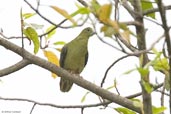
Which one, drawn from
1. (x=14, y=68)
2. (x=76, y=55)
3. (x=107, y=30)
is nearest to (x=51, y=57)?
(x=14, y=68)

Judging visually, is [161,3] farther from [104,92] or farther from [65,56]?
[65,56]

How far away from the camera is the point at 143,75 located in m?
1.58

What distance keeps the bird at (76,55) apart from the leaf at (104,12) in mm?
2911

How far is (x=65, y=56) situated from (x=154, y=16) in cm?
252

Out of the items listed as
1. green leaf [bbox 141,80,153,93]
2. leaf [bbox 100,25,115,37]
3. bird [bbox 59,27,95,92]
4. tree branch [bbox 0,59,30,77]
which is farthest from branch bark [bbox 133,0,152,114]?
bird [bbox 59,27,95,92]

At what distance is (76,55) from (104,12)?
2979mm

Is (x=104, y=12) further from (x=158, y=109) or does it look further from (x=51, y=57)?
(x=51, y=57)

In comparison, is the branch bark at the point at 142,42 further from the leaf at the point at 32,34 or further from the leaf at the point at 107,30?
the leaf at the point at 32,34

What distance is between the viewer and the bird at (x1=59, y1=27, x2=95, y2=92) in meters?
4.31

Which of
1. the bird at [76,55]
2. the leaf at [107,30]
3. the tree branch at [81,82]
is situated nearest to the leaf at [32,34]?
the tree branch at [81,82]

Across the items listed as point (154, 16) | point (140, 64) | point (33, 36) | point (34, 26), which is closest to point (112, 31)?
point (140, 64)

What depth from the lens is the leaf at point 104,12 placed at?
1.34m

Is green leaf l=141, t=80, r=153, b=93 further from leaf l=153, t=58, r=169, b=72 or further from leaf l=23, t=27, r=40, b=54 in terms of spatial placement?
leaf l=23, t=27, r=40, b=54

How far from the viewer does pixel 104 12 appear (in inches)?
53.2
